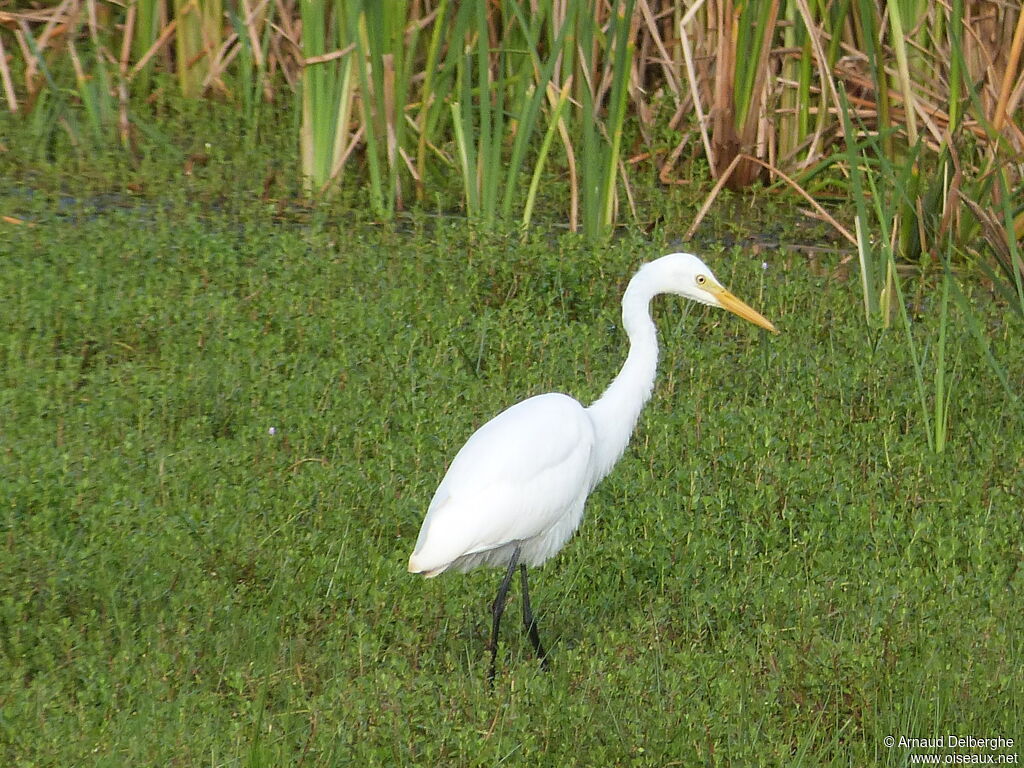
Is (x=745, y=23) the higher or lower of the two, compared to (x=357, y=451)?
higher

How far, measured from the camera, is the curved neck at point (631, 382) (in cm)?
430

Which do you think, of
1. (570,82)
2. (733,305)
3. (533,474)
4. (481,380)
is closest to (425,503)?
(533,474)

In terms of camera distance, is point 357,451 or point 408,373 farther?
point 408,373

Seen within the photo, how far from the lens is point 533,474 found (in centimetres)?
391

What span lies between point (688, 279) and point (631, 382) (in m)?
0.37

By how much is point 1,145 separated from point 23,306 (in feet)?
6.96

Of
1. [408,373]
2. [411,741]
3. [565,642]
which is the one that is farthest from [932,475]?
[411,741]

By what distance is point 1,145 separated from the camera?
7.25 meters

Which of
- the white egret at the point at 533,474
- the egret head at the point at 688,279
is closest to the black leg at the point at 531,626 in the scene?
the white egret at the point at 533,474

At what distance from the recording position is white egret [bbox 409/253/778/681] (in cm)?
378

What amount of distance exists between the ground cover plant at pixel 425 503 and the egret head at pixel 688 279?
21.7 inches

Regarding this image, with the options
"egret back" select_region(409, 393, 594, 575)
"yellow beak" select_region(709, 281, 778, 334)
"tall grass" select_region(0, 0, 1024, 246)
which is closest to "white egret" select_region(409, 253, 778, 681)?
"egret back" select_region(409, 393, 594, 575)

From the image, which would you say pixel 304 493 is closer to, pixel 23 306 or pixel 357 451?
pixel 357 451

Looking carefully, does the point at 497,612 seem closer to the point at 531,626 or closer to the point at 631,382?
the point at 531,626
